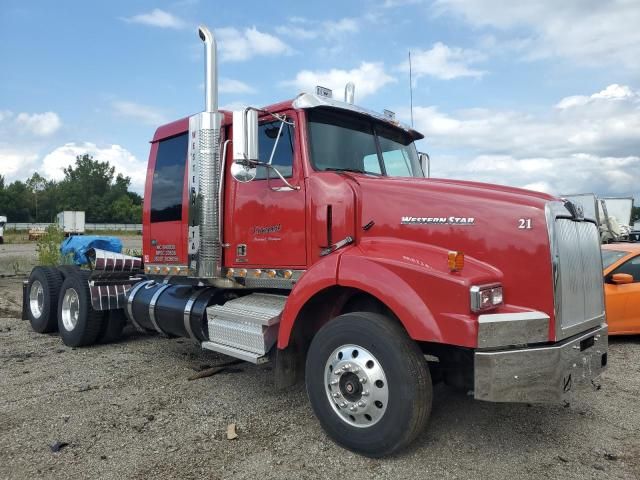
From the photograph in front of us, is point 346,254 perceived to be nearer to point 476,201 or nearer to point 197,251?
point 476,201

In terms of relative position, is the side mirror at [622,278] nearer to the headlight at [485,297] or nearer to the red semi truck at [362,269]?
the red semi truck at [362,269]

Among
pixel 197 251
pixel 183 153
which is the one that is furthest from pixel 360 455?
pixel 183 153

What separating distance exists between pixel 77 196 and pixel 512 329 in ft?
352

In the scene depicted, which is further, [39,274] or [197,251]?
[39,274]

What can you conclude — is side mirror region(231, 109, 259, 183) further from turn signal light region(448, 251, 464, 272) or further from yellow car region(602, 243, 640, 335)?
yellow car region(602, 243, 640, 335)

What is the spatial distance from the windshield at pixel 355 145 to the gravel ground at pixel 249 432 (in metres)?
2.19

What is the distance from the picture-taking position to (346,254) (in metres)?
3.94

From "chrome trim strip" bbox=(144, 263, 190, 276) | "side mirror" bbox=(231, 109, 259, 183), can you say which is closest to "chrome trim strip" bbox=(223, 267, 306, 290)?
"chrome trim strip" bbox=(144, 263, 190, 276)

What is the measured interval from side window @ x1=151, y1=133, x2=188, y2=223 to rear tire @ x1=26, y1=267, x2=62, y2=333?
279cm

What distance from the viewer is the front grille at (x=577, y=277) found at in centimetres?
354

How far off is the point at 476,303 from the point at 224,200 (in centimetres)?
293

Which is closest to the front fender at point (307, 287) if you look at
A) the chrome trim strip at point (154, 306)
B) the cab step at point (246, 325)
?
the cab step at point (246, 325)

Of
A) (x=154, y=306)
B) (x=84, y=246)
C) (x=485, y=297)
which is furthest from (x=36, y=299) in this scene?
(x=485, y=297)

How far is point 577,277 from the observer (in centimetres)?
379
